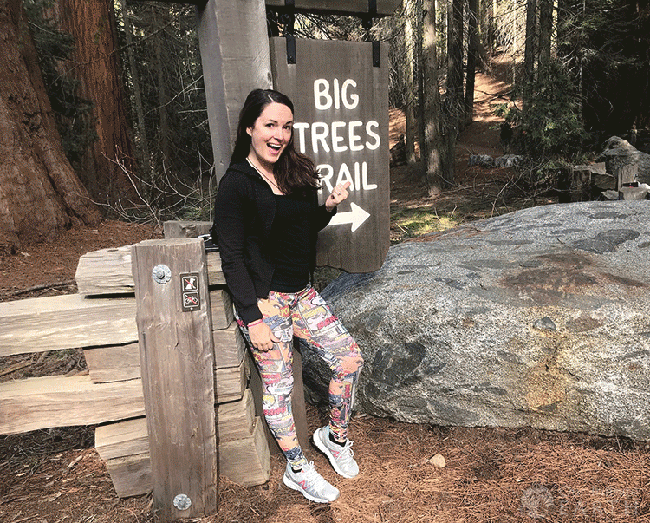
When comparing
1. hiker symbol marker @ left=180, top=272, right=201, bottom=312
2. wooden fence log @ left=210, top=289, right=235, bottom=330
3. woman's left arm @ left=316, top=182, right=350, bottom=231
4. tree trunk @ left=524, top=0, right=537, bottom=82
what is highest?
tree trunk @ left=524, top=0, right=537, bottom=82

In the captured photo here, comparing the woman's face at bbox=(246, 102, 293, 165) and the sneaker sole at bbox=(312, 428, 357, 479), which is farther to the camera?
the sneaker sole at bbox=(312, 428, 357, 479)

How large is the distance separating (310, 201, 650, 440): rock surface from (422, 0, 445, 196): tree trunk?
10.6 meters

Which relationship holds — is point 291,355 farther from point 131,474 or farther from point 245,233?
point 131,474

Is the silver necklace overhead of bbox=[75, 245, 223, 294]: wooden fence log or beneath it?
overhead

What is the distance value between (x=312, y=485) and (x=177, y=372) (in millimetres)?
986

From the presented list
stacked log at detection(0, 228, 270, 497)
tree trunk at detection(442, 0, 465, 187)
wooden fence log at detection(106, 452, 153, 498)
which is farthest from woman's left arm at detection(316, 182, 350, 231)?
tree trunk at detection(442, 0, 465, 187)

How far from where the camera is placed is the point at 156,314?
2.49 metres

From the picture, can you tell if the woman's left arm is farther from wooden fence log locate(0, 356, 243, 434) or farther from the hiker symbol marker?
wooden fence log locate(0, 356, 243, 434)

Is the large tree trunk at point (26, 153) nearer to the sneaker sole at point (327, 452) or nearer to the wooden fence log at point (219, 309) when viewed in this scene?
the wooden fence log at point (219, 309)

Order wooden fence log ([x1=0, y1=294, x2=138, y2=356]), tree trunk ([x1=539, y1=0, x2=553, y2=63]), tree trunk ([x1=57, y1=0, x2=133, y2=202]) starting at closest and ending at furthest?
wooden fence log ([x1=0, y1=294, x2=138, y2=356])
tree trunk ([x1=57, y1=0, x2=133, y2=202])
tree trunk ([x1=539, y1=0, x2=553, y2=63])

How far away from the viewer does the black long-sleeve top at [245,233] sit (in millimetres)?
2449

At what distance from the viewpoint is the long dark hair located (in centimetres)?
255

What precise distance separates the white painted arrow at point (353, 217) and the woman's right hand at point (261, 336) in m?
0.91

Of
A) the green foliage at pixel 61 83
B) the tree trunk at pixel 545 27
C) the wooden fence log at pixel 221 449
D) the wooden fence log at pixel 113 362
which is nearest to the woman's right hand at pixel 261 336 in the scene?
the wooden fence log at pixel 221 449
